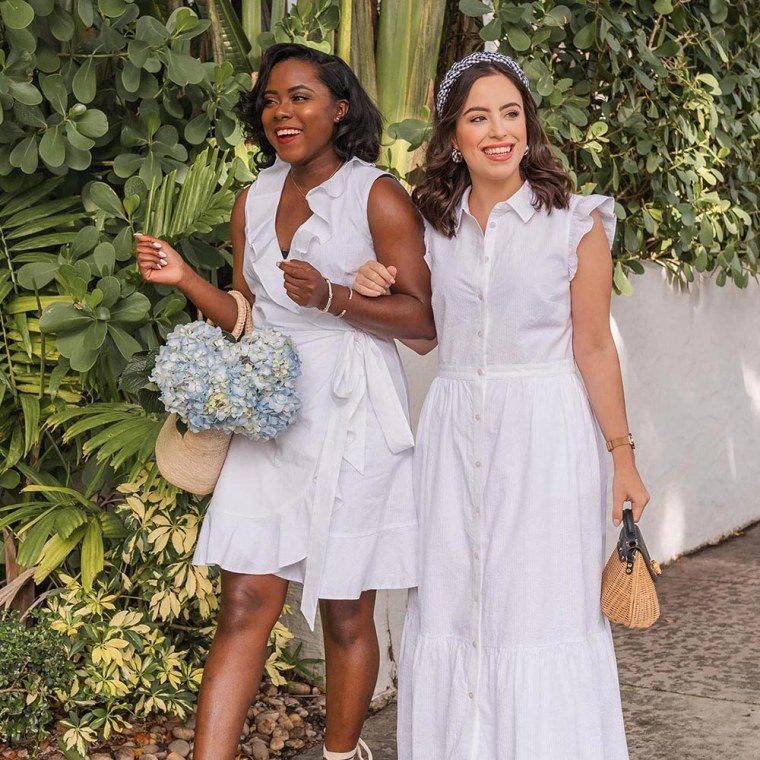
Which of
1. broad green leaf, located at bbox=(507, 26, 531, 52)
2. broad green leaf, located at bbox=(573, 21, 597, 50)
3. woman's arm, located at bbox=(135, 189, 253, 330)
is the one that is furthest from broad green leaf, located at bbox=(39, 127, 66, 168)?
broad green leaf, located at bbox=(573, 21, 597, 50)

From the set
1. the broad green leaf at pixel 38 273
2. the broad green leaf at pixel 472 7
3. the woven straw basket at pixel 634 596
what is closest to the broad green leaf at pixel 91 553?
the broad green leaf at pixel 38 273

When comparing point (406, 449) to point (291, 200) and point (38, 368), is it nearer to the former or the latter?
point (291, 200)

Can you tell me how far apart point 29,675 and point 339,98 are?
1.74 m

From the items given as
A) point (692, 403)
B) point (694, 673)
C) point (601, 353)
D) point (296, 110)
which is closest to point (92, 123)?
point (296, 110)

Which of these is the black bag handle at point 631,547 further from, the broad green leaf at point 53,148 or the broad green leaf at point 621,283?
the broad green leaf at point 621,283

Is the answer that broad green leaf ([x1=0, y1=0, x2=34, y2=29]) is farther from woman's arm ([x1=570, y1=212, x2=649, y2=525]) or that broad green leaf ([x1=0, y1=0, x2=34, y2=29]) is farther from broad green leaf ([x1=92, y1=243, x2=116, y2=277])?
woman's arm ([x1=570, y1=212, x2=649, y2=525])

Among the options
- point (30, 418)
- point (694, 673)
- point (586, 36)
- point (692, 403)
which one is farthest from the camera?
point (692, 403)

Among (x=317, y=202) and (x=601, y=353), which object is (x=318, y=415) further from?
(x=601, y=353)

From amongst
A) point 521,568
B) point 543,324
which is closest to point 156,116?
point 543,324

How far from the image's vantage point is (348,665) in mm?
2904

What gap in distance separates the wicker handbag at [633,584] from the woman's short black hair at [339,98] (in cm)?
109

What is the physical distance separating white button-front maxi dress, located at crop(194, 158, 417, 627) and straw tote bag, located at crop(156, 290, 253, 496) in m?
0.04

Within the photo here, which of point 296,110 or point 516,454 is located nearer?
point 516,454

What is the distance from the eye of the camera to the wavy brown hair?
2.61m
